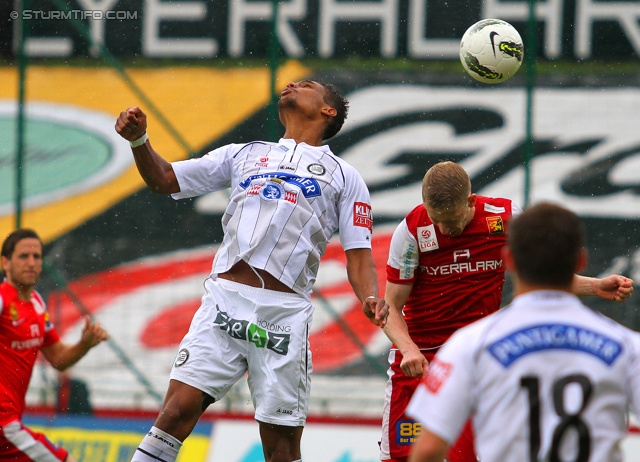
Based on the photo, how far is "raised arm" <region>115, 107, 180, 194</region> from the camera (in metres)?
4.28

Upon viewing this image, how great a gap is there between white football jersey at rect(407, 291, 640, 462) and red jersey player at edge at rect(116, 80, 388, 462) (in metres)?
1.65

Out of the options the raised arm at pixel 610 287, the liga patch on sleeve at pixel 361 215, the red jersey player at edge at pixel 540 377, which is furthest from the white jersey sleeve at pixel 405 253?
the red jersey player at edge at pixel 540 377

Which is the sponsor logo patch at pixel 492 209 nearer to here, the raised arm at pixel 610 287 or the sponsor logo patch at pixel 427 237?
the sponsor logo patch at pixel 427 237

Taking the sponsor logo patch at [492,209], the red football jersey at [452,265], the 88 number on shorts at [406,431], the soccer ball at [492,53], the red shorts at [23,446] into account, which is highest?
the soccer ball at [492,53]

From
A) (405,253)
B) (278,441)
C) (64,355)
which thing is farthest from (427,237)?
(64,355)

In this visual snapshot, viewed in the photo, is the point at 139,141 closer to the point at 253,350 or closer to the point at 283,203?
Result: the point at 283,203

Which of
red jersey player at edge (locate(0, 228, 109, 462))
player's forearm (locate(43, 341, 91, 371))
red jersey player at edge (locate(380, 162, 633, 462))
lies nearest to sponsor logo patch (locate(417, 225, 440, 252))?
red jersey player at edge (locate(380, 162, 633, 462))

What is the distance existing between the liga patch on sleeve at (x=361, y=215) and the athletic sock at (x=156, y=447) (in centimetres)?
138

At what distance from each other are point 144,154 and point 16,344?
2.62 meters

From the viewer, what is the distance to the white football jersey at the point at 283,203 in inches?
178

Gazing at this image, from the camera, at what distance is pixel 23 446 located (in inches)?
244

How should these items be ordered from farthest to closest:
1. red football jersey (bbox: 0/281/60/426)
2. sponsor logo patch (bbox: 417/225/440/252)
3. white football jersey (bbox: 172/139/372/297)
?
red football jersey (bbox: 0/281/60/426), sponsor logo patch (bbox: 417/225/440/252), white football jersey (bbox: 172/139/372/297)

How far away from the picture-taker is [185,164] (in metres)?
4.68

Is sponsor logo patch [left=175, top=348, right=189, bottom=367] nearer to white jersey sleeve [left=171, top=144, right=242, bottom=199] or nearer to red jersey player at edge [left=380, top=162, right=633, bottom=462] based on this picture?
white jersey sleeve [left=171, top=144, right=242, bottom=199]
